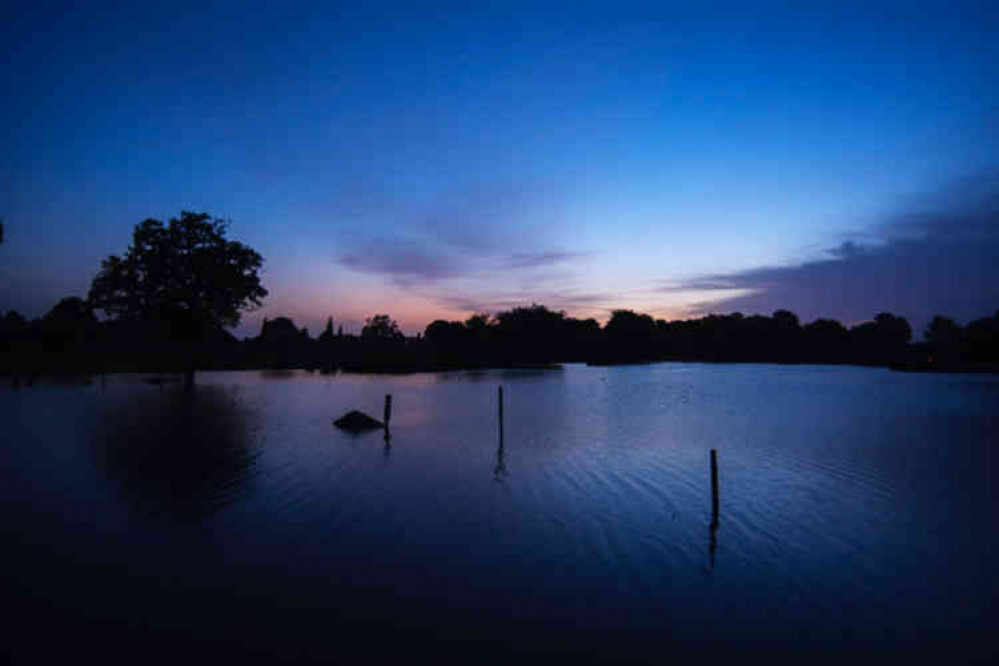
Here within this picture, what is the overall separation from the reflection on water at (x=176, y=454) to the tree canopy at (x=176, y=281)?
23.8 m

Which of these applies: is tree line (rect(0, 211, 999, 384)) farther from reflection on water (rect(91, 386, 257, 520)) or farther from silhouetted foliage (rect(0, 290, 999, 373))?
reflection on water (rect(91, 386, 257, 520))

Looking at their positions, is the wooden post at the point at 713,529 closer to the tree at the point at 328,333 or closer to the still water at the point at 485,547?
the still water at the point at 485,547

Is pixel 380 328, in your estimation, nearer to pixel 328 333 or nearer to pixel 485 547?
pixel 328 333

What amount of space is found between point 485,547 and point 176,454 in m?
15.4

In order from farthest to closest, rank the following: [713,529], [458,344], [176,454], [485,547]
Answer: [458,344] < [176,454] < [713,529] < [485,547]

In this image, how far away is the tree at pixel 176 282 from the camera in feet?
182

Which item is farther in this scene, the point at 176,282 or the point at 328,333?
the point at 328,333

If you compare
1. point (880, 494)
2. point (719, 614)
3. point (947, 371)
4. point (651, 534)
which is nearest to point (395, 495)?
point (651, 534)

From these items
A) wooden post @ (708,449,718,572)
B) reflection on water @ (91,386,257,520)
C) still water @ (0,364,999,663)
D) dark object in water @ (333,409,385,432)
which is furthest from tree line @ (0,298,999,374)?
wooden post @ (708,449,718,572)

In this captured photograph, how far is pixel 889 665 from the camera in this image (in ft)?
24.0

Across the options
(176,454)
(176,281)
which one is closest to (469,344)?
(176,281)

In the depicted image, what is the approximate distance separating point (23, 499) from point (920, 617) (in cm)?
2134

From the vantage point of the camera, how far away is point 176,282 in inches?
2216

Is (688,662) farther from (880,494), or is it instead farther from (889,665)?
(880,494)
